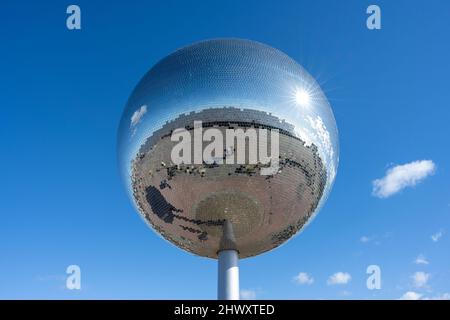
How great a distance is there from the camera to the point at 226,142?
423 inches

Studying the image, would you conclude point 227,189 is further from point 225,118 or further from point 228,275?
point 228,275

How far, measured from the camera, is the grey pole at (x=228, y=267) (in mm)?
12305

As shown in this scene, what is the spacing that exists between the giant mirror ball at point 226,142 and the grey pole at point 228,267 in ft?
0.32

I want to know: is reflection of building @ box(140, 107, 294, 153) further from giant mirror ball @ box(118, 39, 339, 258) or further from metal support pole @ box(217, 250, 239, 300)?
metal support pole @ box(217, 250, 239, 300)

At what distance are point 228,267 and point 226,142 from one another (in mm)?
3747

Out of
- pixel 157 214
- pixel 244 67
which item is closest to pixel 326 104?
pixel 244 67

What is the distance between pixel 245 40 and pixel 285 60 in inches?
45.1

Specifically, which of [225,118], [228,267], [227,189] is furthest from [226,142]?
[228,267]

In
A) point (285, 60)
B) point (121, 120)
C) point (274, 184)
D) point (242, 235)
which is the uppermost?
point (285, 60)

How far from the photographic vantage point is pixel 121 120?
41.5 ft

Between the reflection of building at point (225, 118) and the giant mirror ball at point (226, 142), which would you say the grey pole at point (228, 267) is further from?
the reflection of building at point (225, 118)
